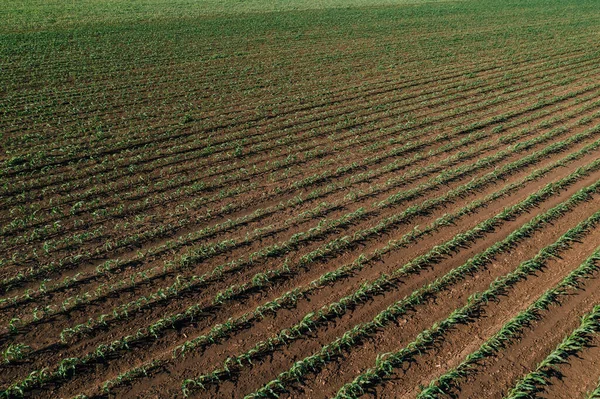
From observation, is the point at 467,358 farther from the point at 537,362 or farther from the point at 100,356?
the point at 100,356

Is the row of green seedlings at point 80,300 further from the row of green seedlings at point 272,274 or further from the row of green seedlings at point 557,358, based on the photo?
the row of green seedlings at point 557,358

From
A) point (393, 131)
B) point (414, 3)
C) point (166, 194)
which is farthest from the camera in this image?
point (414, 3)

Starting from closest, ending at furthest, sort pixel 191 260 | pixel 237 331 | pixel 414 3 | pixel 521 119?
pixel 237 331, pixel 191 260, pixel 521 119, pixel 414 3

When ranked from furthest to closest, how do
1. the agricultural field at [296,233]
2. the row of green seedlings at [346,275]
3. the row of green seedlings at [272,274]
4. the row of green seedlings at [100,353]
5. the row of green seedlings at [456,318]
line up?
the row of green seedlings at [272,274] < the row of green seedlings at [346,275] < the agricultural field at [296,233] < the row of green seedlings at [456,318] < the row of green seedlings at [100,353]

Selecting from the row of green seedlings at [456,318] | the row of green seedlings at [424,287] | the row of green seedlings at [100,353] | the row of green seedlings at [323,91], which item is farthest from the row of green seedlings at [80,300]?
the row of green seedlings at [323,91]

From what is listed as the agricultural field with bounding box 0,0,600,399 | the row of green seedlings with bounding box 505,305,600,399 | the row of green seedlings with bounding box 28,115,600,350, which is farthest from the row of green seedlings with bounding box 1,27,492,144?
the row of green seedlings with bounding box 505,305,600,399

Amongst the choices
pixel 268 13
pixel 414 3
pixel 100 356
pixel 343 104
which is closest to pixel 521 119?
pixel 343 104
